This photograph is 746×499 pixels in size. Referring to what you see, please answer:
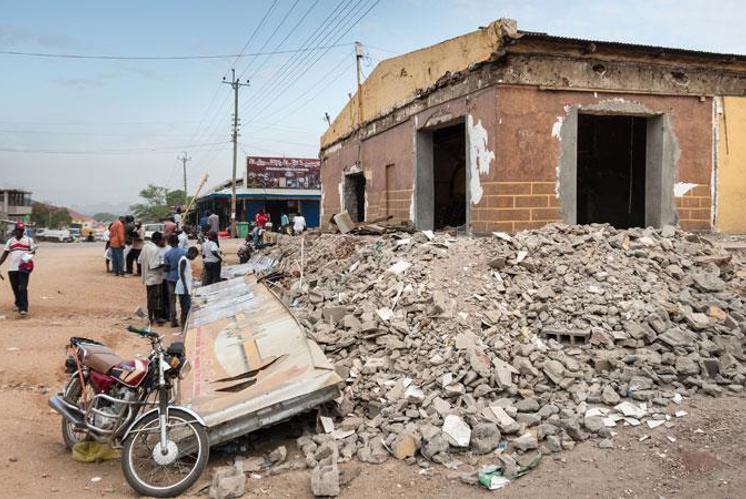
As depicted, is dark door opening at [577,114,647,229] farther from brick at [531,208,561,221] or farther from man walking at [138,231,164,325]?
man walking at [138,231,164,325]

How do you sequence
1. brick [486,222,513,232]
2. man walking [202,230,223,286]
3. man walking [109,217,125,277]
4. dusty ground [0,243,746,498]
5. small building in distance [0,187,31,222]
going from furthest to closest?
1. small building in distance [0,187,31,222]
2. man walking [109,217,125,277]
3. man walking [202,230,223,286]
4. brick [486,222,513,232]
5. dusty ground [0,243,746,498]

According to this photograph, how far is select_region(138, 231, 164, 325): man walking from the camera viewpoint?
9.72 meters

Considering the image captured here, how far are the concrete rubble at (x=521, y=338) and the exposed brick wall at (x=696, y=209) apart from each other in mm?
1837

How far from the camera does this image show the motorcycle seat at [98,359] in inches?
181

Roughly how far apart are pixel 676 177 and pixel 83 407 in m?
9.70

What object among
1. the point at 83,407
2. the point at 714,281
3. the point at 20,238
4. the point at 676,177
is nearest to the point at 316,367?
the point at 83,407

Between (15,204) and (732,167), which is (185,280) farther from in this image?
(15,204)

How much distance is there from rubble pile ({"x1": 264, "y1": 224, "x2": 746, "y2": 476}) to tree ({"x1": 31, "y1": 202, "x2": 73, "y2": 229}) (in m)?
68.7

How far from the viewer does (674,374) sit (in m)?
5.60

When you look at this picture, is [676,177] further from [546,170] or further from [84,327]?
[84,327]

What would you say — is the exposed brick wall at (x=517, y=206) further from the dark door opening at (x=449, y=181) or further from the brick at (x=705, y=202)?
the dark door opening at (x=449, y=181)

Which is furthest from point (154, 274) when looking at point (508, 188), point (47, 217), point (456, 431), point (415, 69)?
point (47, 217)

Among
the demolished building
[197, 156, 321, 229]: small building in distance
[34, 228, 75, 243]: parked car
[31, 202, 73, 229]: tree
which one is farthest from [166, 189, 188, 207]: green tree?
the demolished building

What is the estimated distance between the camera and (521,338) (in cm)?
614
